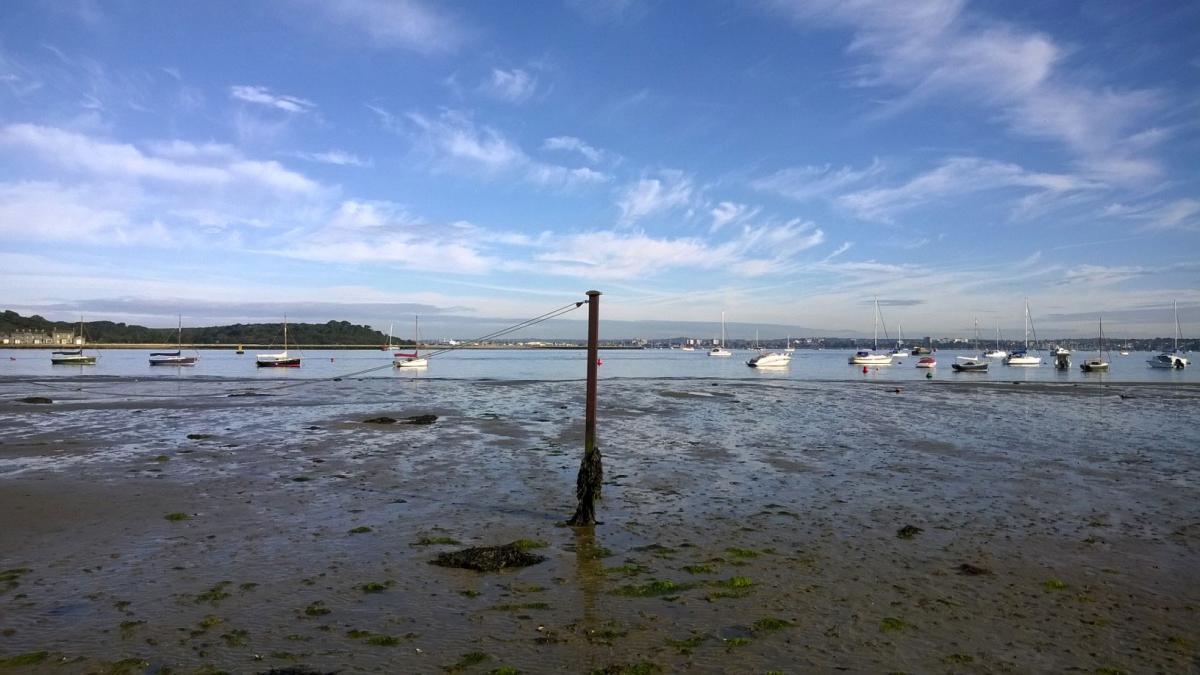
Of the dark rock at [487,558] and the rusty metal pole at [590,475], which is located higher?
the rusty metal pole at [590,475]

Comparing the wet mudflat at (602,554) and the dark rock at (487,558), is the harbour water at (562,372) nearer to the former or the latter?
the wet mudflat at (602,554)

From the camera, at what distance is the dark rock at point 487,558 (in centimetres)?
981

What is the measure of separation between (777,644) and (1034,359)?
109 m

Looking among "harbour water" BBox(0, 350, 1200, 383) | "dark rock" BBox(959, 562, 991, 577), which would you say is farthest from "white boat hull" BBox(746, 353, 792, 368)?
"dark rock" BBox(959, 562, 991, 577)

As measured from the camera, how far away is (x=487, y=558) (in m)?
10.0

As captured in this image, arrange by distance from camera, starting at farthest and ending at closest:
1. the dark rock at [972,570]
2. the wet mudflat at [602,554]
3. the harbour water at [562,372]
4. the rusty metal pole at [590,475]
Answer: the harbour water at [562,372] < the rusty metal pole at [590,475] < the dark rock at [972,570] < the wet mudflat at [602,554]

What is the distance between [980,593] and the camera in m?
8.98

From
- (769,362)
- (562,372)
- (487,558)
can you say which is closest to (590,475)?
(487,558)

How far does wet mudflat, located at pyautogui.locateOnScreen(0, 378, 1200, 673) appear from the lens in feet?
23.5

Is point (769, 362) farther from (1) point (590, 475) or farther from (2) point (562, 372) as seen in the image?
(1) point (590, 475)

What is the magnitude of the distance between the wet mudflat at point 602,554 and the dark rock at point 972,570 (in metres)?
0.13

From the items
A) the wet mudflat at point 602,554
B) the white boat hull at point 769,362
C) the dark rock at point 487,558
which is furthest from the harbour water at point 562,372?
the dark rock at point 487,558

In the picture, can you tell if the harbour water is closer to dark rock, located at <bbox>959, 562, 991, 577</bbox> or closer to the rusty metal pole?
the rusty metal pole

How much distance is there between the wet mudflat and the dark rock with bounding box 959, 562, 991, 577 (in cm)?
13
